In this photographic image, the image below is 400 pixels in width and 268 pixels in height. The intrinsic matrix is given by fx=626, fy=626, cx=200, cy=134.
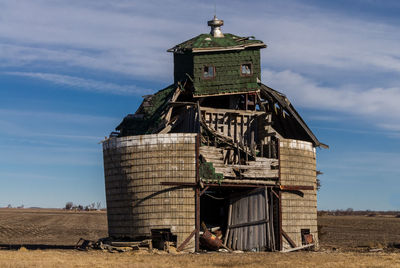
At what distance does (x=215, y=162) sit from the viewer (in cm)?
3766

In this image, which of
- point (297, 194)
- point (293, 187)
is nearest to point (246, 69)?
point (293, 187)

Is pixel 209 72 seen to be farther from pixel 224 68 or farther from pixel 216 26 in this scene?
pixel 216 26

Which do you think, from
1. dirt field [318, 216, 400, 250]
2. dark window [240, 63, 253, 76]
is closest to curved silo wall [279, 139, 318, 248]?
dirt field [318, 216, 400, 250]

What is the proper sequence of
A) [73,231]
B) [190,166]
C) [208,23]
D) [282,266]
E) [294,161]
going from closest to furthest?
[282,266] < [190,166] < [294,161] < [208,23] < [73,231]

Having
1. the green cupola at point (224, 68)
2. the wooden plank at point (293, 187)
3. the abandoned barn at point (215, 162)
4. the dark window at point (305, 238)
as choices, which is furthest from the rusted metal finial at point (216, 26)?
the dark window at point (305, 238)

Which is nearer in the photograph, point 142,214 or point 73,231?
point 142,214

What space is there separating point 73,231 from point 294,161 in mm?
32790

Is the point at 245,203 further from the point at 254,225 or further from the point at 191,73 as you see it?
the point at 191,73

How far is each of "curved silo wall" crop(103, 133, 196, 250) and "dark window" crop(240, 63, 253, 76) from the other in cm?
765

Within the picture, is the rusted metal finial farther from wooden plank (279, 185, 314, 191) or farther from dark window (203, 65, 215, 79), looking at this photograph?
wooden plank (279, 185, 314, 191)

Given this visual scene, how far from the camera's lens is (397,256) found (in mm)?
34094

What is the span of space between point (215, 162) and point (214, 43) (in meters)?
9.61

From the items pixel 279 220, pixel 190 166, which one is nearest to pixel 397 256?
pixel 279 220

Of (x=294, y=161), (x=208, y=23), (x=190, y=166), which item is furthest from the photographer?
(x=208, y=23)
